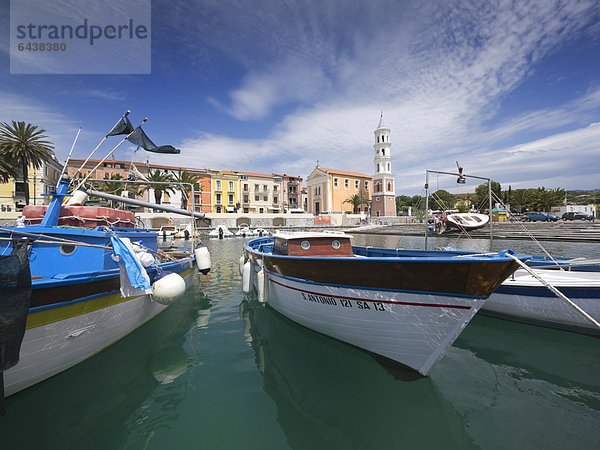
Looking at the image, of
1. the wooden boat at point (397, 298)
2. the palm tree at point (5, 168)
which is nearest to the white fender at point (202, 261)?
the wooden boat at point (397, 298)

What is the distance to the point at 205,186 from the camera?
6241 cm

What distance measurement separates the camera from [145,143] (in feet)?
28.6

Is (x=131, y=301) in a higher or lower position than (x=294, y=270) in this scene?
lower

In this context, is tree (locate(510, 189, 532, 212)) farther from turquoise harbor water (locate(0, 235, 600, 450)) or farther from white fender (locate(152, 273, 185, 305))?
white fender (locate(152, 273, 185, 305))

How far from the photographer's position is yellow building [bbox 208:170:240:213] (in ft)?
208

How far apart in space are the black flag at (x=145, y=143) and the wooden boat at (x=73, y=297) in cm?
229

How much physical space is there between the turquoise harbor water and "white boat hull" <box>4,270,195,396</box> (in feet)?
0.92

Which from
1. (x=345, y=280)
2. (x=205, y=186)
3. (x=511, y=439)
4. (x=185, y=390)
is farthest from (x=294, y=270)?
(x=205, y=186)

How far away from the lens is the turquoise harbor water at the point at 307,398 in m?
3.81

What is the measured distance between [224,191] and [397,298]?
6374 cm

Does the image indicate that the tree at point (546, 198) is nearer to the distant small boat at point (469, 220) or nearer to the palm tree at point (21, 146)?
the distant small boat at point (469, 220)

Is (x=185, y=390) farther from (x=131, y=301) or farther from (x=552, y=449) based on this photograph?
(x=552, y=449)

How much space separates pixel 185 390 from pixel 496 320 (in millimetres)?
8346

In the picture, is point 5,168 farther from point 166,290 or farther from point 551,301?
point 551,301
